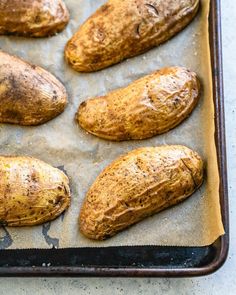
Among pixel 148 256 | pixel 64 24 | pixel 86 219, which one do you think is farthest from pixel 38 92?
pixel 148 256

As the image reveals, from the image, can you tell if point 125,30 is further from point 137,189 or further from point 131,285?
point 131,285

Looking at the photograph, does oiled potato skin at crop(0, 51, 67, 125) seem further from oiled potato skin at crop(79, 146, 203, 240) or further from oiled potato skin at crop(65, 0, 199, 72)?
oiled potato skin at crop(79, 146, 203, 240)

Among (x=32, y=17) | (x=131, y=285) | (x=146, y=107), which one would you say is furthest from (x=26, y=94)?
(x=131, y=285)

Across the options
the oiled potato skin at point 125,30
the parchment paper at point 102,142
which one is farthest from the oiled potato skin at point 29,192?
the oiled potato skin at point 125,30

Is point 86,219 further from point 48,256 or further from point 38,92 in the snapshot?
point 38,92

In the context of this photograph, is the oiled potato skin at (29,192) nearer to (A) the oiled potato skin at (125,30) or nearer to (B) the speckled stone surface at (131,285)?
(B) the speckled stone surface at (131,285)
